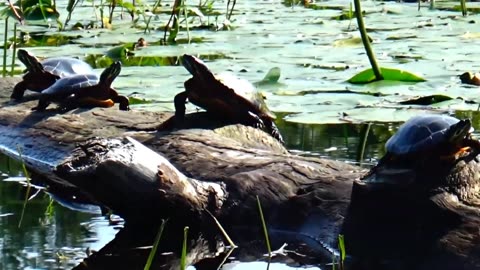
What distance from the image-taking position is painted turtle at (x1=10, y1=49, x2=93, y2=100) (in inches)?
177

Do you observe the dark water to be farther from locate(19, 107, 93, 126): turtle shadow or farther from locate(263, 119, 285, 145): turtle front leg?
locate(19, 107, 93, 126): turtle shadow

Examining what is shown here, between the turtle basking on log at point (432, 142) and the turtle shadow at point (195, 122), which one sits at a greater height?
the turtle basking on log at point (432, 142)

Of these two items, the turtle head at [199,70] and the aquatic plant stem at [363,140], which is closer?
the aquatic plant stem at [363,140]

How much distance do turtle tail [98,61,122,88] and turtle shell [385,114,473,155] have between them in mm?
1554

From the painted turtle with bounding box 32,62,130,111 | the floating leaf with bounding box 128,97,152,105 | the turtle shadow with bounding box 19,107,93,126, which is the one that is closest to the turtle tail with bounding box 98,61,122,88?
the painted turtle with bounding box 32,62,130,111

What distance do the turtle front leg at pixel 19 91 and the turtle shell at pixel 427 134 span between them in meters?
1.98

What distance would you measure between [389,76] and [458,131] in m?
1.96

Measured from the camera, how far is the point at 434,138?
2842 millimetres

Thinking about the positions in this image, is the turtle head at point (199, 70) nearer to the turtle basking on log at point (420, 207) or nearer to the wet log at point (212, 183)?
the wet log at point (212, 183)

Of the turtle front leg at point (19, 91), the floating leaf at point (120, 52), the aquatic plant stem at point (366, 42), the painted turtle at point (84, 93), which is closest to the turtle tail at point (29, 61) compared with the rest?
the turtle front leg at point (19, 91)

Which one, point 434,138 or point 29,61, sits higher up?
point 434,138

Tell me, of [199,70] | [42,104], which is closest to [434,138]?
[199,70]

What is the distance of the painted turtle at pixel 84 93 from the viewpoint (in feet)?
13.9

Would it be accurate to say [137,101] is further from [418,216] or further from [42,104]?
[418,216]
